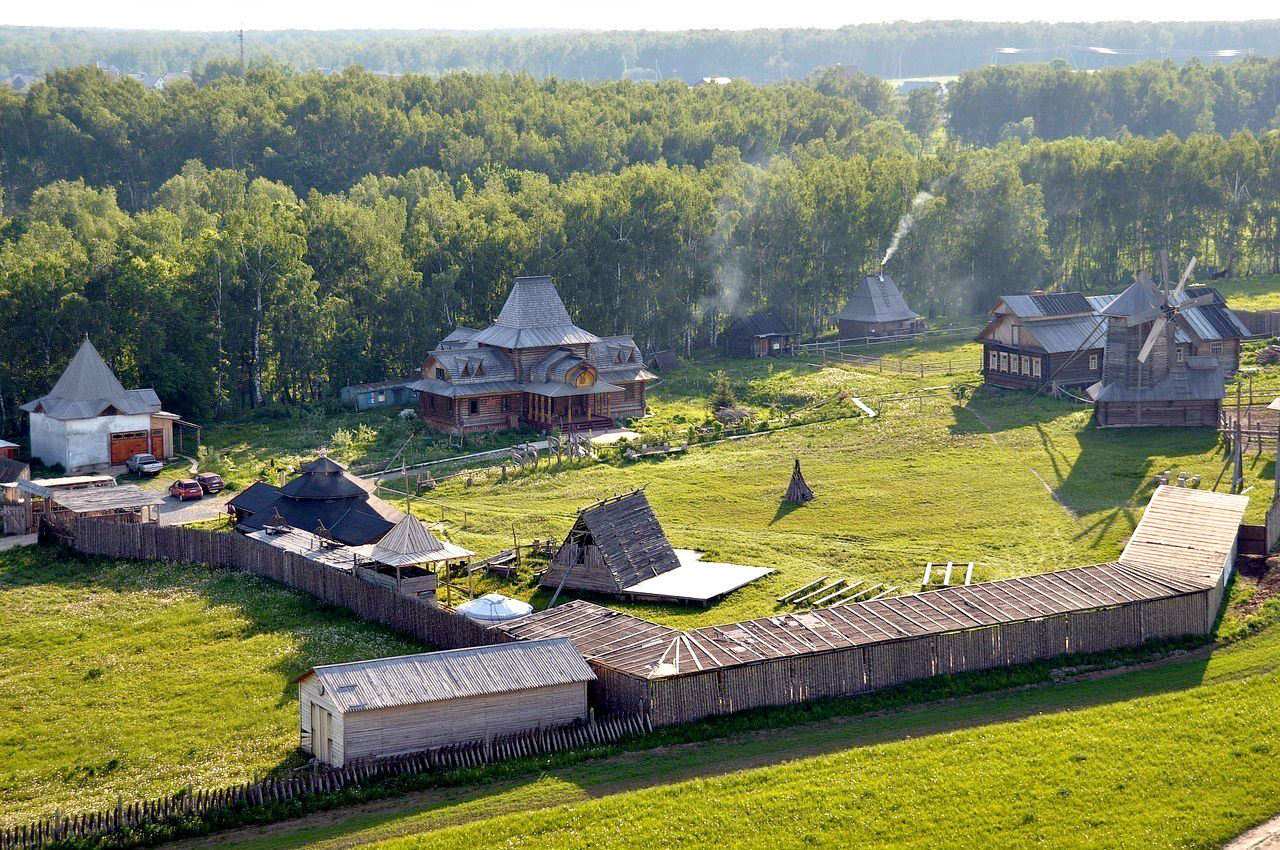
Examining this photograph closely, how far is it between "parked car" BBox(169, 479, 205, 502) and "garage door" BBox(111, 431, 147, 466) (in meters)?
5.71

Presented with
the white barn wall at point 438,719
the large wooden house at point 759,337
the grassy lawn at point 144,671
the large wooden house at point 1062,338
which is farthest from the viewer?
the large wooden house at point 759,337

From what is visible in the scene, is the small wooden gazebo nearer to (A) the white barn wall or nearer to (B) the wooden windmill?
(B) the wooden windmill

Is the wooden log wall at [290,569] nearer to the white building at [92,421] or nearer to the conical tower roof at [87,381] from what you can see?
the white building at [92,421]

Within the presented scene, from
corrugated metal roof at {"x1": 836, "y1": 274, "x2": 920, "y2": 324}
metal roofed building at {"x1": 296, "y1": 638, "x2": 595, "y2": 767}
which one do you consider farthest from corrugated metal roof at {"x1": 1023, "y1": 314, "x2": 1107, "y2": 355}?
metal roofed building at {"x1": 296, "y1": 638, "x2": 595, "y2": 767}

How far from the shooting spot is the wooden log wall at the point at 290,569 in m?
41.6

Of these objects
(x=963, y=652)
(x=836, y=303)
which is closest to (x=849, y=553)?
(x=963, y=652)

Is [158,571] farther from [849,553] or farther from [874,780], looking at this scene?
[874,780]

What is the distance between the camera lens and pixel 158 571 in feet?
169

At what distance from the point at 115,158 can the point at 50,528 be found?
284ft

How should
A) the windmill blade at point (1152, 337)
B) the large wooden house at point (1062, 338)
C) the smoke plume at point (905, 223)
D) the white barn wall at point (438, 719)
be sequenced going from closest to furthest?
the white barn wall at point (438, 719) < the windmill blade at point (1152, 337) < the large wooden house at point (1062, 338) < the smoke plume at point (905, 223)

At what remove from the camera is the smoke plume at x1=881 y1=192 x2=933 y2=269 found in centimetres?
11294

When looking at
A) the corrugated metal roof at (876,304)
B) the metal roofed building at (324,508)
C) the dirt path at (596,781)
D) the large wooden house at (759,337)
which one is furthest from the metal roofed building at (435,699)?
the corrugated metal roof at (876,304)

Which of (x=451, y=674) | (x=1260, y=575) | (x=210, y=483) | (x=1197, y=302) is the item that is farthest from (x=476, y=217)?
(x=451, y=674)

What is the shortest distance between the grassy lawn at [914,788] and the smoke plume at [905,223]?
7740 cm
